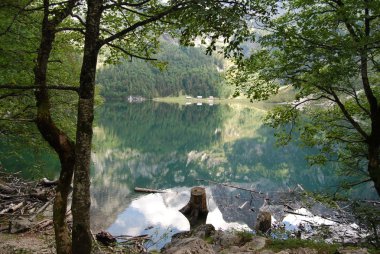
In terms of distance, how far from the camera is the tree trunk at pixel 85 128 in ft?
22.7

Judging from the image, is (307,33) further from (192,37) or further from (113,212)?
(113,212)

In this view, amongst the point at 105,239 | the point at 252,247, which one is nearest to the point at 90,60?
the point at 252,247

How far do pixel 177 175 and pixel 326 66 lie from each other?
3560 cm

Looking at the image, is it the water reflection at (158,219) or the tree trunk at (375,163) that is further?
the water reflection at (158,219)

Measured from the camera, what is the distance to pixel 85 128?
706cm

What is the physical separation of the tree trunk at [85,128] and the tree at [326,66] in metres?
3.36

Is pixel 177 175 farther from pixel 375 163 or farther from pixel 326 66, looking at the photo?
pixel 326 66


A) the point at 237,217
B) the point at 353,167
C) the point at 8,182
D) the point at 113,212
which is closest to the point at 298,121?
the point at 353,167

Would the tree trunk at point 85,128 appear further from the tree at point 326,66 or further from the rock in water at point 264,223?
the rock in water at point 264,223

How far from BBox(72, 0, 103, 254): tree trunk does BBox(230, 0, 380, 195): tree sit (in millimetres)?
3358

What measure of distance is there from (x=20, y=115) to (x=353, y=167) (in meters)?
15.7

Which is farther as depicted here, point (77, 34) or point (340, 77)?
point (77, 34)

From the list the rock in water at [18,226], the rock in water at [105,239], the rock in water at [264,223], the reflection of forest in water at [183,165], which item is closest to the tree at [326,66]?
the reflection of forest in water at [183,165]

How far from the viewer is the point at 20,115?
16.4m
